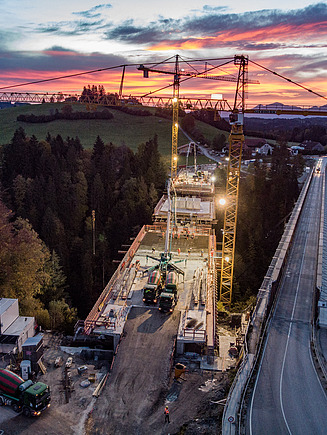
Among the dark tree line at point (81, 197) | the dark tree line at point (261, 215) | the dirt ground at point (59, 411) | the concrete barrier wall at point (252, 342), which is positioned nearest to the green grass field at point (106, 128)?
the dark tree line at point (81, 197)

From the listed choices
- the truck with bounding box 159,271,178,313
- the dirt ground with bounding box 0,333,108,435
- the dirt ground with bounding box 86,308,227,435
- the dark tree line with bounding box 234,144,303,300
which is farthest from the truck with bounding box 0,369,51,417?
the dark tree line with bounding box 234,144,303,300

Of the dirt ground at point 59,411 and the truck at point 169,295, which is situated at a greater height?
the truck at point 169,295

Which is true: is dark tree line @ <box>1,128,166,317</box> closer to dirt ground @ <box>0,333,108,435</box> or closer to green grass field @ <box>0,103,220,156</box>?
dirt ground @ <box>0,333,108,435</box>

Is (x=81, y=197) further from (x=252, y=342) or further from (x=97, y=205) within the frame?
(x=252, y=342)

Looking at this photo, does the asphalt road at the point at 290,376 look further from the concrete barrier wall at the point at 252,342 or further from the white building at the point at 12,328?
the white building at the point at 12,328

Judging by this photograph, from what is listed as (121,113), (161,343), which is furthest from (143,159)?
(121,113)

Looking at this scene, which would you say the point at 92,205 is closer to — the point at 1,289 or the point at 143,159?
the point at 143,159

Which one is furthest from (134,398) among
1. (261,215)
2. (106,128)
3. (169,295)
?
→ (106,128)
